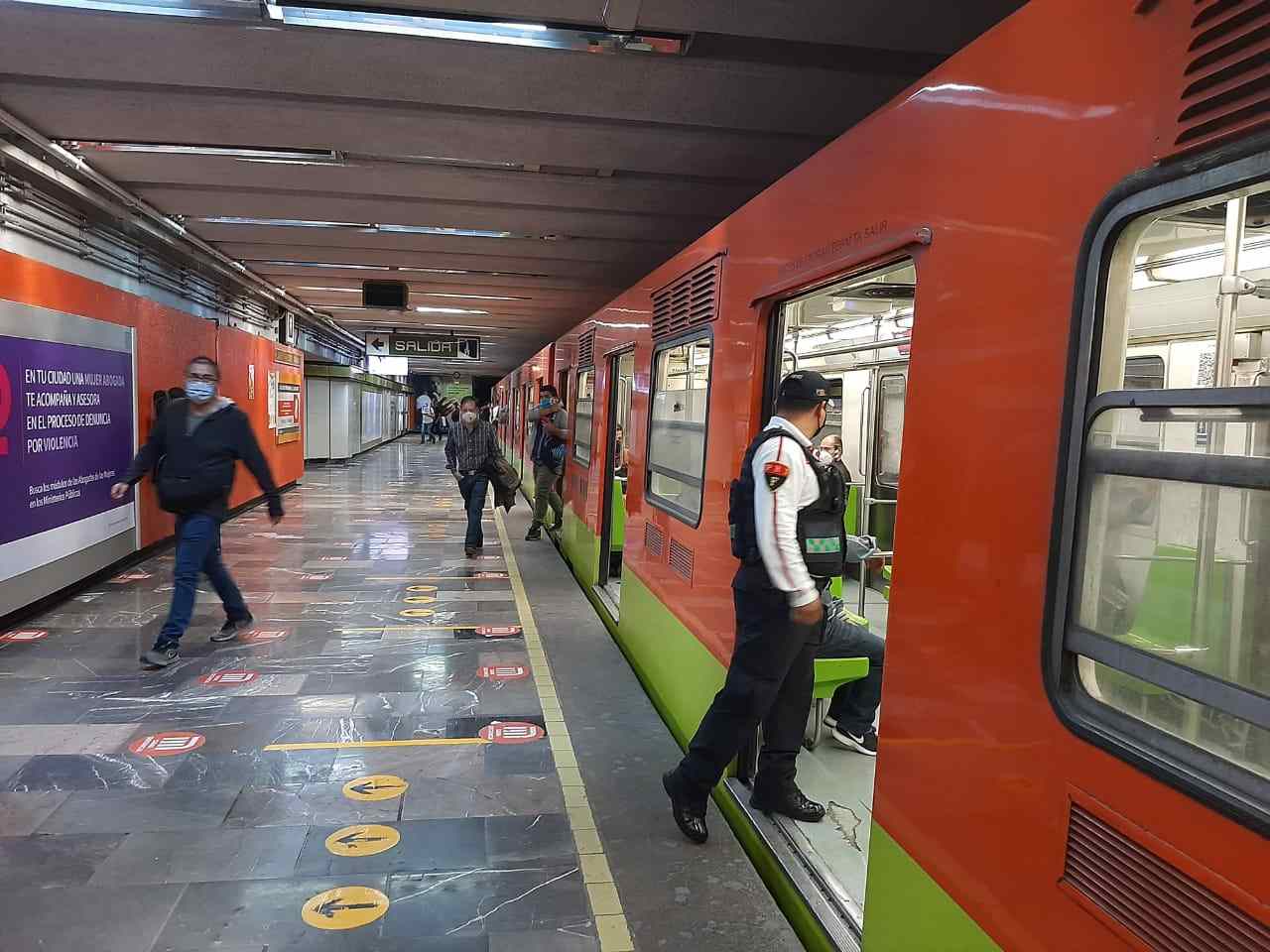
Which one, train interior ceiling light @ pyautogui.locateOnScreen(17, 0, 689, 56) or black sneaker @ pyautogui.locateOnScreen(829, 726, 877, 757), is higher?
train interior ceiling light @ pyautogui.locateOnScreen(17, 0, 689, 56)

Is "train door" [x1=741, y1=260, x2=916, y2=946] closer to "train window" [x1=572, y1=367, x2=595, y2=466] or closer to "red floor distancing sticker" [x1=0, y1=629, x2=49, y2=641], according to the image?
"train window" [x1=572, y1=367, x2=595, y2=466]

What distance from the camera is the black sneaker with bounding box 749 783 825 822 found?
3209 mm

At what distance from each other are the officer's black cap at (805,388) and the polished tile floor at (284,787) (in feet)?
6.17

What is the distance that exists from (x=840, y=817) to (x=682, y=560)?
1.44m

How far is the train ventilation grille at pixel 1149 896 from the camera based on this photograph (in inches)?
49.4

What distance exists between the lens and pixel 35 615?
6148 mm

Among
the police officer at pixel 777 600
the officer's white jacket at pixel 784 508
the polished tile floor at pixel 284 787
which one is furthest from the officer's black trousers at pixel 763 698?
the polished tile floor at pixel 284 787

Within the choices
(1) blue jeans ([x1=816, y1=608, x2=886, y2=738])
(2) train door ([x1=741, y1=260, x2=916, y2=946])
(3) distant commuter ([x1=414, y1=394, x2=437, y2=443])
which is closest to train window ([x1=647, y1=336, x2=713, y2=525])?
(2) train door ([x1=741, y1=260, x2=916, y2=946])

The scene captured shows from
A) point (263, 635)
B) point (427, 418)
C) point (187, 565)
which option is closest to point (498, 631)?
point (263, 635)

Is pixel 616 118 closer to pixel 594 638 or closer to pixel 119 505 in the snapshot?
pixel 594 638

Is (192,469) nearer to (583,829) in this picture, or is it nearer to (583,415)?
(583,829)

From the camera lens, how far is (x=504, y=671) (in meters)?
5.24

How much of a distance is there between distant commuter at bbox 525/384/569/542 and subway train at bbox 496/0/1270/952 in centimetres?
692

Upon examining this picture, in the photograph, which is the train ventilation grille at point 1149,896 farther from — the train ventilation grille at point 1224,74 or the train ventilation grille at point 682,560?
the train ventilation grille at point 682,560
